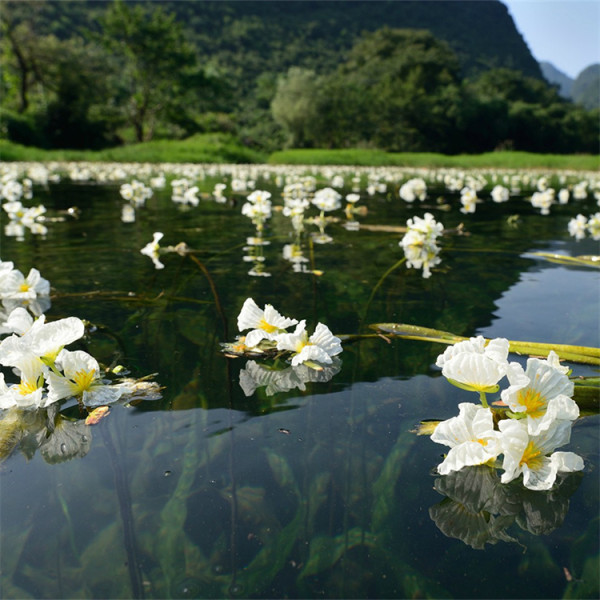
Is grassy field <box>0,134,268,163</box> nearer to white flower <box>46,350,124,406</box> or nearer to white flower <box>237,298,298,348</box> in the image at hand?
white flower <box>237,298,298,348</box>

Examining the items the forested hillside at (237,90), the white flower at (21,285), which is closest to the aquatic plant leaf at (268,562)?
the white flower at (21,285)

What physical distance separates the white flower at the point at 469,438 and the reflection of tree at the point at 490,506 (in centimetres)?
4

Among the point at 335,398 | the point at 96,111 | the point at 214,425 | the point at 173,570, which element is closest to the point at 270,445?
the point at 214,425

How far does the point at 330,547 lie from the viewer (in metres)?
1.05

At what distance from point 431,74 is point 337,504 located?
54.5 meters

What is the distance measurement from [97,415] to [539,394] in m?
1.22

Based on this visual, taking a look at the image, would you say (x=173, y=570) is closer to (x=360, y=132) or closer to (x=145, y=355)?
(x=145, y=355)

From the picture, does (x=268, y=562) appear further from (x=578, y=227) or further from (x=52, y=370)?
(x=578, y=227)

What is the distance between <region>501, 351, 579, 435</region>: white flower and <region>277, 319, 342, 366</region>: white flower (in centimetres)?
67

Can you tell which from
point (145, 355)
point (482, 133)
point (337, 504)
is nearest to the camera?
point (337, 504)

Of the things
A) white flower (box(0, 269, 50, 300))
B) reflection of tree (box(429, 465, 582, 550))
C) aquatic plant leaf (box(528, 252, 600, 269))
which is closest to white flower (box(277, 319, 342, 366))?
reflection of tree (box(429, 465, 582, 550))

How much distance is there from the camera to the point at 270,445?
4.55ft

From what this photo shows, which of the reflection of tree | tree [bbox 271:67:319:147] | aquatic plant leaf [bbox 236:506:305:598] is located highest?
tree [bbox 271:67:319:147]

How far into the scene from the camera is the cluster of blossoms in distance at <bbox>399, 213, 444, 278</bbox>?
3562 millimetres
